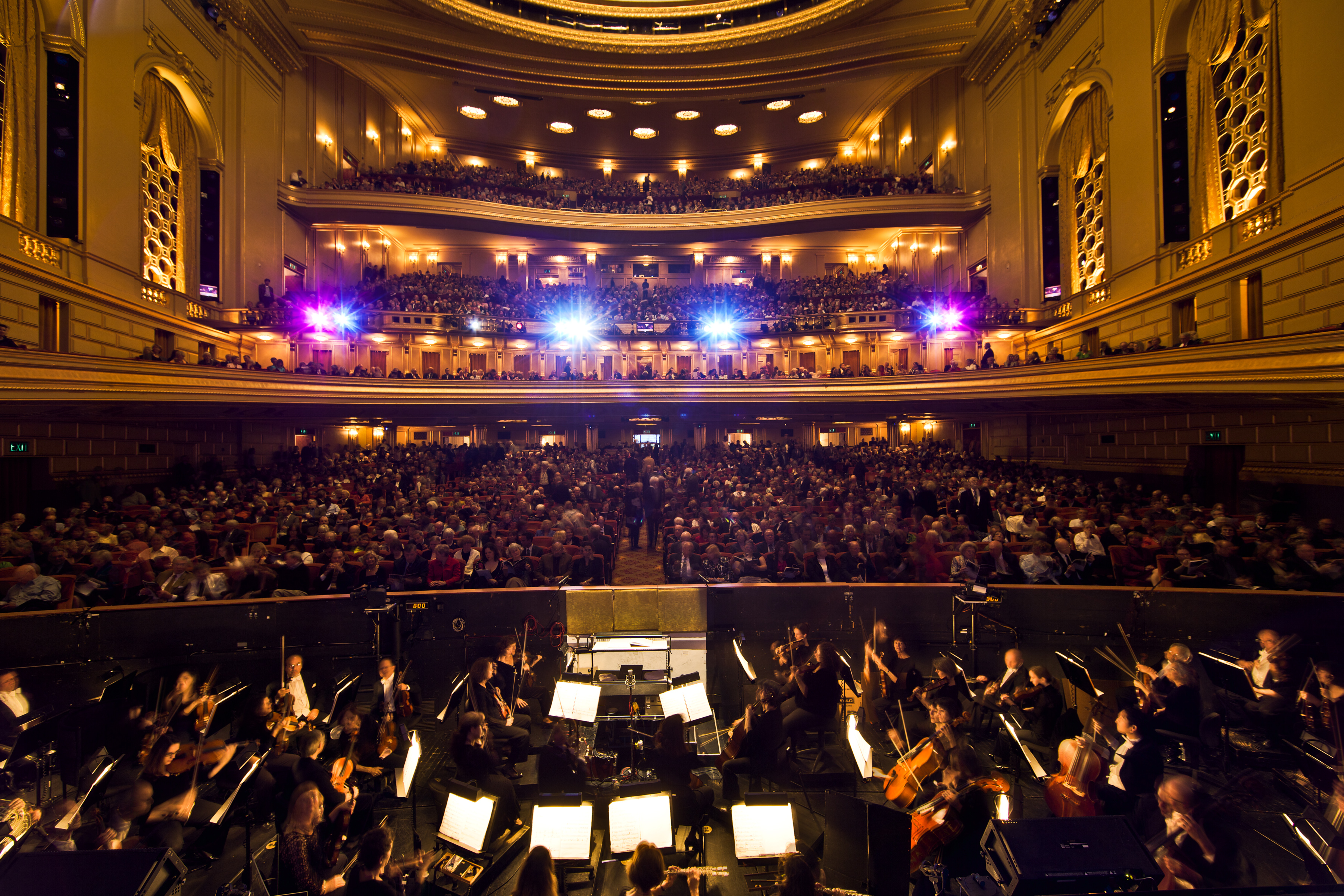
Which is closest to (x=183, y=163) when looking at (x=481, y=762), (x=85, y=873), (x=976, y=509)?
(x=481, y=762)

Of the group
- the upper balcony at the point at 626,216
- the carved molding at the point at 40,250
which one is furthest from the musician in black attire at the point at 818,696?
the upper balcony at the point at 626,216

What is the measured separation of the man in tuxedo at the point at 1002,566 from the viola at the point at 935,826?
4007mm

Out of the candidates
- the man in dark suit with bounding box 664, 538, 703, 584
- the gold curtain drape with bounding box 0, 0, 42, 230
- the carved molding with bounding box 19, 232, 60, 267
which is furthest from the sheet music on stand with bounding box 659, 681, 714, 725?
the gold curtain drape with bounding box 0, 0, 42, 230

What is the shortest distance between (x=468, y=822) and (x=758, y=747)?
2168mm

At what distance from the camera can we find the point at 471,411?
19219mm

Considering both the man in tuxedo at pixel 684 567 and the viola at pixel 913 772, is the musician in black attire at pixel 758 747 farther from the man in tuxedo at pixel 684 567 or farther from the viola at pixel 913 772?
the man in tuxedo at pixel 684 567

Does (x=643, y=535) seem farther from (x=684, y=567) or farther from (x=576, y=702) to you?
(x=576, y=702)

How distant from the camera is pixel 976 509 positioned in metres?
11.0

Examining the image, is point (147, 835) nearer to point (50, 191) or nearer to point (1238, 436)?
point (50, 191)

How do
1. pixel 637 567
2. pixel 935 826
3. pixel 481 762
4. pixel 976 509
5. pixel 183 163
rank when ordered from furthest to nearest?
pixel 183 163
pixel 976 509
pixel 637 567
pixel 481 762
pixel 935 826

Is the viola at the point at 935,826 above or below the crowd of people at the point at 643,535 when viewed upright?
below

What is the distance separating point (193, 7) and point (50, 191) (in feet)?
→ 26.2

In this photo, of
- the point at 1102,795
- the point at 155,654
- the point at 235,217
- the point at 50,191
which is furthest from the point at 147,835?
the point at 235,217

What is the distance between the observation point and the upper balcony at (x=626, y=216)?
71.7ft
